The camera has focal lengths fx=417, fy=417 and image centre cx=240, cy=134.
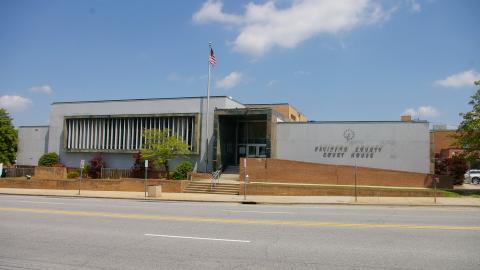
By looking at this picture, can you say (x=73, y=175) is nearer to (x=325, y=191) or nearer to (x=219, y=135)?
(x=219, y=135)

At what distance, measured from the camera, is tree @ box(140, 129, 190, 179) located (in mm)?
36062

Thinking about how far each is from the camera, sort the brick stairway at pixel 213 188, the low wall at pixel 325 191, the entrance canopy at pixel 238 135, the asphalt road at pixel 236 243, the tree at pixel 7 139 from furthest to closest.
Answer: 1. the tree at pixel 7 139
2. the entrance canopy at pixel 238 135
3. the brick stairway at pixel 213 188
4. the low wall at pixel 325 191
5. the asphalt road at pixel 236 243

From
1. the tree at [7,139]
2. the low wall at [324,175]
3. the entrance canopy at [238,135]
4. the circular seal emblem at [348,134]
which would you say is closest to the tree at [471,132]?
the low wall at [324,175]

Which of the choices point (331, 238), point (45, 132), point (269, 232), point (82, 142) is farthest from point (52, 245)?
point (45, 132)

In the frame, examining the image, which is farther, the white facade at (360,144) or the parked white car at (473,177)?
the parked white car at (473,177)

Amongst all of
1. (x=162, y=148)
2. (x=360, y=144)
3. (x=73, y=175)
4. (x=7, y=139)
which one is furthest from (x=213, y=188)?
(x=7, y=139)

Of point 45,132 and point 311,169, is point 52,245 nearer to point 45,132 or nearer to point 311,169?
point 311,169

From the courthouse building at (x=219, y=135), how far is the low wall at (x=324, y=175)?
231cm

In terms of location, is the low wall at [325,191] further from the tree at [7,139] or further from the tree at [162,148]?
the tree at [7,139]

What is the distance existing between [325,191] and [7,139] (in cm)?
3875

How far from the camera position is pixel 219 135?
128ft

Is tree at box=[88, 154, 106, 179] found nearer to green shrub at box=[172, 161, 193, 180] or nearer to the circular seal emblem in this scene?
green shrub at box=[172, 161, 193, 180]

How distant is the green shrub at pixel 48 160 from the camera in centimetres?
4406

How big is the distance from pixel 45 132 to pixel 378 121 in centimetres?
3668
